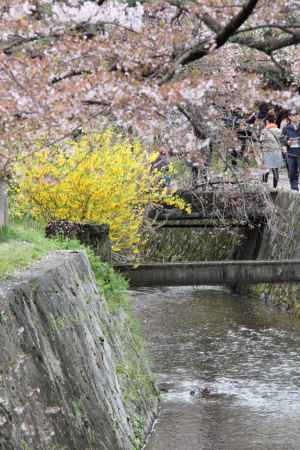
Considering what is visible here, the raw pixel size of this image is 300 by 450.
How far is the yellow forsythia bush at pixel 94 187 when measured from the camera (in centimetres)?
1433

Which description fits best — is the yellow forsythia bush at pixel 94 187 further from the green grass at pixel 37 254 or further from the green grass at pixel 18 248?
the green grass at pixel 18 248

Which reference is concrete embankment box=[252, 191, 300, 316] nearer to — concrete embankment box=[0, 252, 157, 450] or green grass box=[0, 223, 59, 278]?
green grass box=[0, 223, 59, 278]

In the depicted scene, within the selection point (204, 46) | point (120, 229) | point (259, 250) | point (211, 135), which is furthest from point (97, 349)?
point (259, 250)

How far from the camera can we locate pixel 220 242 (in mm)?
26547

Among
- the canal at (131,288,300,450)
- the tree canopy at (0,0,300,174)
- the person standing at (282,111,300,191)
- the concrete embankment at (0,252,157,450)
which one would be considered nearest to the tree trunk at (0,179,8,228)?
the concrete embankment at (0,252,157,450)

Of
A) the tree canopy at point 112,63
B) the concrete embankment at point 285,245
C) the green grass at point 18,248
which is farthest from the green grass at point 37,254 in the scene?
the concrete embankment at point 285,245

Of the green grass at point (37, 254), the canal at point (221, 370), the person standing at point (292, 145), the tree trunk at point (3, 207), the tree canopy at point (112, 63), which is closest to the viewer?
the tree canopy at point (112, 63)

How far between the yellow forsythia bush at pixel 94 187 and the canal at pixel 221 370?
102 inches

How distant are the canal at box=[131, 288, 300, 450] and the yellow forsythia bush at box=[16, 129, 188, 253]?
2.59 meters

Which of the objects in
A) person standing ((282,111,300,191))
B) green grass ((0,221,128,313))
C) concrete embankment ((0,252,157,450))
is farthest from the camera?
person standing ((282,111,300,191))

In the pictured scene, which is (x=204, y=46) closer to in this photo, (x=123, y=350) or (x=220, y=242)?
(x=123, y=350)

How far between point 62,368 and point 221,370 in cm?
867

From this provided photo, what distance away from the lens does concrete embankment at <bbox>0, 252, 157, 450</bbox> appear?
6275 millimetres

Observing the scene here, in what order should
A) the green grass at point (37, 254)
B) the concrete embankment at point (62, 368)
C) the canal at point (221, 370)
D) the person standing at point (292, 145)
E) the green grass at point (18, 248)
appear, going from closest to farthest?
1. the concrete embankment at point (62, 368)
2. the green grass at point (18, 248)
3. the green grass at point (37, 254)
4. the canal at point (221, 370)
5. the person standing at point (292, 145)
